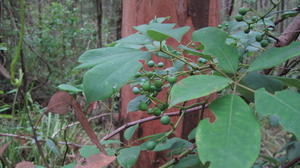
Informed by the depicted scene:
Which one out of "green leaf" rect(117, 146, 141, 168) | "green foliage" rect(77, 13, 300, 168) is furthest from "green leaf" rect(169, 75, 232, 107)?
"green leaf" rect(117, 146, 141, 168)

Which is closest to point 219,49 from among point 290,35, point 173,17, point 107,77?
point 107,77

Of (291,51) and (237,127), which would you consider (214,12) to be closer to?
(291,51)

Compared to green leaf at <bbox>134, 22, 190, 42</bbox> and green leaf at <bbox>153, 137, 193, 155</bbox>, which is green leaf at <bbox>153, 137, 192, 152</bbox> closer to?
green leaf at <bbox>153, 137, 193, 155</bbox>

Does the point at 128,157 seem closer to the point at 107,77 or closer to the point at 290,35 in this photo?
the point at 107,77

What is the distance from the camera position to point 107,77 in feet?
1.31

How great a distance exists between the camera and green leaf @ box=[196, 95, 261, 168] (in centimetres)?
28

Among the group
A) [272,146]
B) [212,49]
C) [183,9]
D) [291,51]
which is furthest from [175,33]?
[272,146]

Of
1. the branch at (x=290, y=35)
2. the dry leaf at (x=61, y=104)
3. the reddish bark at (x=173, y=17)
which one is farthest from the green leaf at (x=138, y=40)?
the reddish bark at (x=173, y=17)

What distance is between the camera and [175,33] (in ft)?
1.34

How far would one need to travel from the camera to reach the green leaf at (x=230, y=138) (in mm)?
284

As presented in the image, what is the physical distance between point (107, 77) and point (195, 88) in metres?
0.14

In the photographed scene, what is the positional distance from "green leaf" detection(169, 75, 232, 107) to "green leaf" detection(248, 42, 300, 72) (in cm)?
7

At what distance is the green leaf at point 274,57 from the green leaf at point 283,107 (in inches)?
2.0

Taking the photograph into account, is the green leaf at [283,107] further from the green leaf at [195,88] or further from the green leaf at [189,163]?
the green leaf at [189,163]
